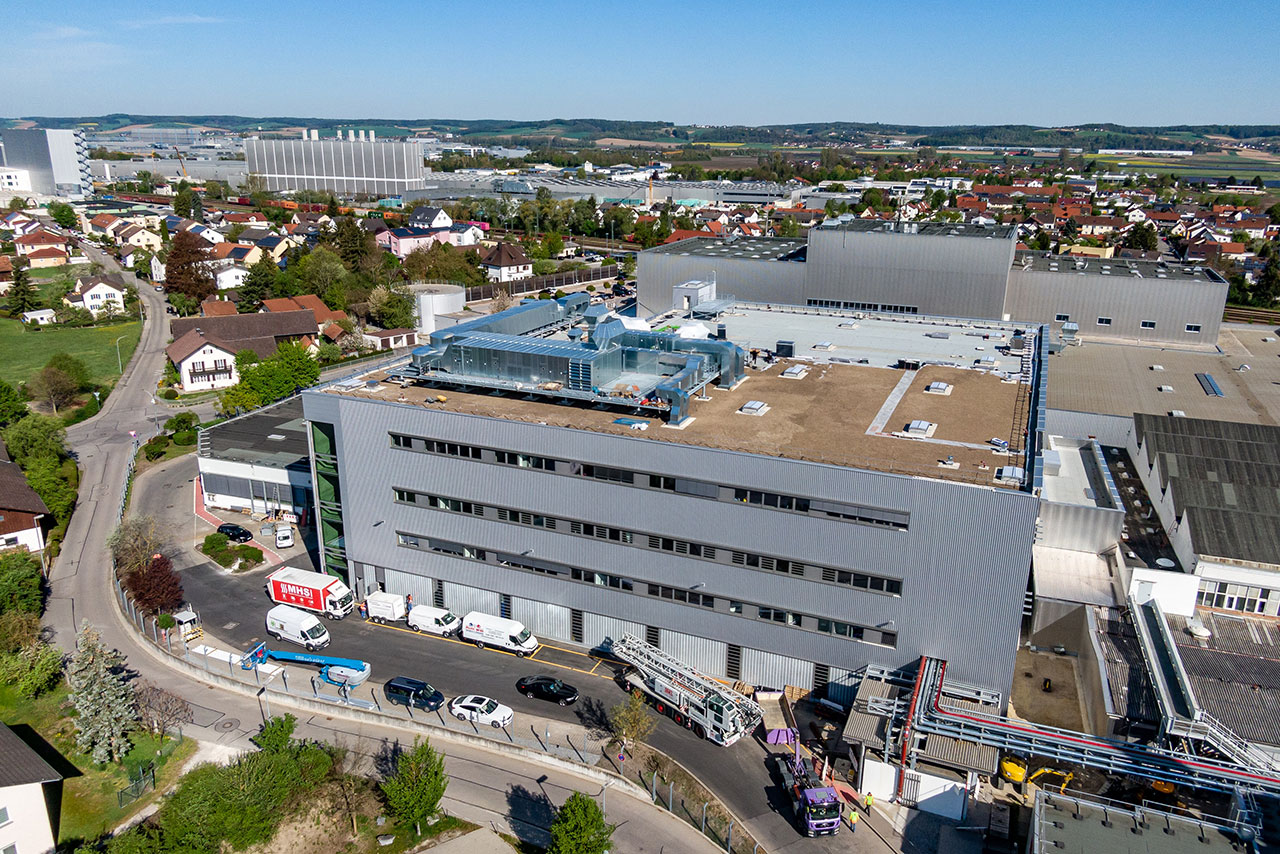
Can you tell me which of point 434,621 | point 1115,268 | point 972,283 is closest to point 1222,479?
point 972,283

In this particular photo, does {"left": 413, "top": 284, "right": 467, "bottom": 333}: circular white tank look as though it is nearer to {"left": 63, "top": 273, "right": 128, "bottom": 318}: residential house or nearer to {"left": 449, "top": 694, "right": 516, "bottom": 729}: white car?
{"left": 63, "top": 273, "right": 128, "bottom": 318}: residential house

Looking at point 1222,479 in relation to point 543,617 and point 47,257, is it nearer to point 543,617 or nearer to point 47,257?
point 543,617

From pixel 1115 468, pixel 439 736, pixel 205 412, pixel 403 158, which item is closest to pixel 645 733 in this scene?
pixel 439 736

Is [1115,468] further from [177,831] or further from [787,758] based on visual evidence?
[177,831]

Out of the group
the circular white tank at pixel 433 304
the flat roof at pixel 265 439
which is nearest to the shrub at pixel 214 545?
the flat roof at pixel 265 439

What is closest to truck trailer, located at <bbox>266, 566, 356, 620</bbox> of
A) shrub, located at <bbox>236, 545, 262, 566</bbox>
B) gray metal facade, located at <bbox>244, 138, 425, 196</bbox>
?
shrub, located at <bbox>236, 545, 262, 566</bbox>

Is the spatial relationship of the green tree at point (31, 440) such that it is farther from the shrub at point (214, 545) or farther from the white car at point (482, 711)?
the white car at point (482, 711)
